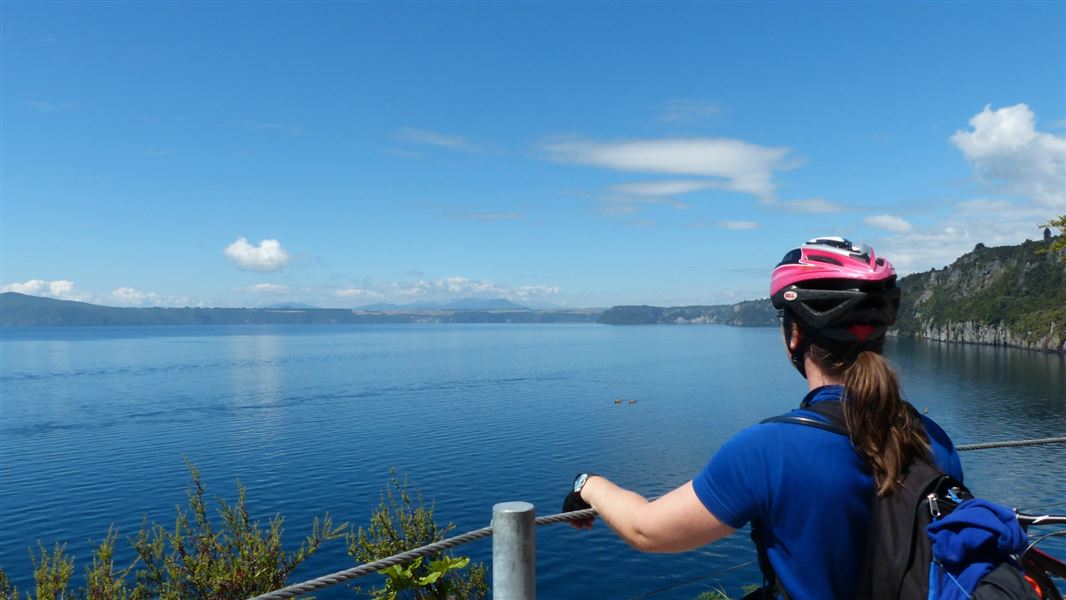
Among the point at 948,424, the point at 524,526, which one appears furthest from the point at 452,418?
the point at 524,526

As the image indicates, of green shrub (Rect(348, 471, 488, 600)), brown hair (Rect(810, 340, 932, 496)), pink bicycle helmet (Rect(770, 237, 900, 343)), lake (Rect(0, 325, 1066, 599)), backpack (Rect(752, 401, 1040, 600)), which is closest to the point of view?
backpack (Rect(752, 401, 1040, 600))

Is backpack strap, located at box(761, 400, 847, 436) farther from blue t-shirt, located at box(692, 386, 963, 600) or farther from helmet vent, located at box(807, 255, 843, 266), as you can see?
helmet vent, located at box(807, 255, 843, 266)

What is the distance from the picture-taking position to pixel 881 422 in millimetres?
2197

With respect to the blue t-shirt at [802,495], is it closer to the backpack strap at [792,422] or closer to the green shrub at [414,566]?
the backpack strap at [792,422]

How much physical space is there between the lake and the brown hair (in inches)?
188

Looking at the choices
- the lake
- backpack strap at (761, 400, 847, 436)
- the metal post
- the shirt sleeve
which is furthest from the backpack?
the lake

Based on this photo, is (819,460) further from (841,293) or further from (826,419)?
(841,293)

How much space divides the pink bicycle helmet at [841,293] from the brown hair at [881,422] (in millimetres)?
120

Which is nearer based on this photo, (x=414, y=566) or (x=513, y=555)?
(x=513, y=555)

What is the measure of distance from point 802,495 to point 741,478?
0.63 feet

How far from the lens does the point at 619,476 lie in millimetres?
49312

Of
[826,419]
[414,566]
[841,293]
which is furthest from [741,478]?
[414,566]

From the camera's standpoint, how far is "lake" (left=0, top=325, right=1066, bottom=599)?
36062 millimetres

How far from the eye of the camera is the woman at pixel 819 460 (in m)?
2.16
